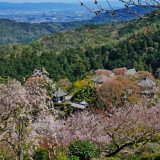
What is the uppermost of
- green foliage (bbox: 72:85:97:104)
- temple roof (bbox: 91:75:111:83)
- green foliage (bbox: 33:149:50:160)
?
green foliage (bbox: 33:149:50:160)

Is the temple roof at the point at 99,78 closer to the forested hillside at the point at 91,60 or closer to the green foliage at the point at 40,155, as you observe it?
the forested hillside at the point at 91,60

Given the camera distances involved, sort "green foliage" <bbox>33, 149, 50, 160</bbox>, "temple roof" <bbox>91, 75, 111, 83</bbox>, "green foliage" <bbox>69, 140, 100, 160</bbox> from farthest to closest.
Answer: "temple roof" <bbox>91, 75, 111, 83</bbox> < "green foliage" <bbox>69, 140, 100, 160</bbox> < "green foliage" <bbox>33, 149, 50, 160</bbox>

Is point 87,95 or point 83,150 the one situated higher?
point 83,150

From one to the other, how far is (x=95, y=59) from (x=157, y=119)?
50331mm

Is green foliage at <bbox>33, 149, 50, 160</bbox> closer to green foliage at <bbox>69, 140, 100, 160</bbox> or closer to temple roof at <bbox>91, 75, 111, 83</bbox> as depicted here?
green foliage at <bbox>69, 140, 100, 160</bbox>

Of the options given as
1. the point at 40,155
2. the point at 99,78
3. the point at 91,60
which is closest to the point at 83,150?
the point at 40,155

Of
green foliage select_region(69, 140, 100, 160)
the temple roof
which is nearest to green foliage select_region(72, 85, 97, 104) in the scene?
the temple roof

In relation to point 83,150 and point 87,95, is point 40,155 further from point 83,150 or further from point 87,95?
point 87,95

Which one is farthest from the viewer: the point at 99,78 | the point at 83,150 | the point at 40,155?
the point at 99,78

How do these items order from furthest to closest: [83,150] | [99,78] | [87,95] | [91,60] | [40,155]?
1. [91,60]
2. [99,78]
3. [87,95]
4. [83,150]
5. [40,155]

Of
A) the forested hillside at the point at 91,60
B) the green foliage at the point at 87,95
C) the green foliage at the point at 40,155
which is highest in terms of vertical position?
the green foliage at the point at 40,155

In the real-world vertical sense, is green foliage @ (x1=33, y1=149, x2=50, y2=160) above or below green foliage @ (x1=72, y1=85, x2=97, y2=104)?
above

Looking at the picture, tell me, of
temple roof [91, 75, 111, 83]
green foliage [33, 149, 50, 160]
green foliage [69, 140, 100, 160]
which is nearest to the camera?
green foliage [33, 149, 50, 160]

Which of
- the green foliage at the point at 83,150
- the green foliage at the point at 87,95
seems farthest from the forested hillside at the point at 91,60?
the green foliage at the point at 83,150
